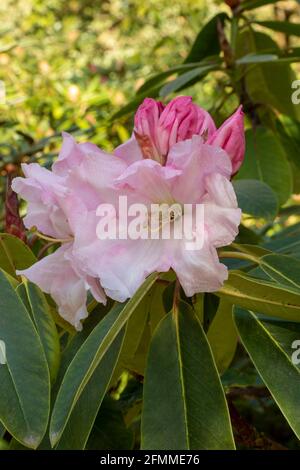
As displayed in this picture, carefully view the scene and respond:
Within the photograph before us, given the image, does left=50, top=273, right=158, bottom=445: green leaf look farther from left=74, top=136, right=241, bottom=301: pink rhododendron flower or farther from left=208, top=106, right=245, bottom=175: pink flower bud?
left=208, top=106, right=245, bottom=175: pink flower bud

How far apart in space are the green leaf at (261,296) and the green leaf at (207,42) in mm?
946

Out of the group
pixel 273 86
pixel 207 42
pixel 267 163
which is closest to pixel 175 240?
pixel 267 163

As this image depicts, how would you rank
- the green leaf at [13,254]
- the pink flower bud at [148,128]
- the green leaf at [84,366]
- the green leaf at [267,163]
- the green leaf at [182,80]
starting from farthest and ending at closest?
1. the green leaf at [267,163]
2. the green leaf at [182,80]
3. the green leaf at [13,254]
4. the pink flower bud at [148,128]
5. the green leaf at [84,366]

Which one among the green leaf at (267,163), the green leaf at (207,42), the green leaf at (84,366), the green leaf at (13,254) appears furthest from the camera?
the green leaf at (207,42)

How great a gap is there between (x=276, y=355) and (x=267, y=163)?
0.72 metres

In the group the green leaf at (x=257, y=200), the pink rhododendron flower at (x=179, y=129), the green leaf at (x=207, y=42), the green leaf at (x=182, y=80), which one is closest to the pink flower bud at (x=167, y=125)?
the pink rhododendron flower at (x=179, y=129)

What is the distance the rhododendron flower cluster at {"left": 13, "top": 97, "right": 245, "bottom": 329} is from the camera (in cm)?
69

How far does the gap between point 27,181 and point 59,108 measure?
1676 millimetres

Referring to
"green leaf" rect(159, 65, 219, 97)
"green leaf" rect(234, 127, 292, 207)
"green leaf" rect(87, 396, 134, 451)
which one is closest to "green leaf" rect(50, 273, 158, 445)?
"green leaf" rect(87, 396, 134, 451)

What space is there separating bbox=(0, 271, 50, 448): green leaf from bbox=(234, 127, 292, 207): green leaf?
0.73 meters

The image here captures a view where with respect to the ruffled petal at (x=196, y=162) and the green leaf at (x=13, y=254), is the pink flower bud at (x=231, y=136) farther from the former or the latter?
the green leaf at (x=13, y=254)

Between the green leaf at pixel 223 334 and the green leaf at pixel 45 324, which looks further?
the green leaf at pixel 223 334

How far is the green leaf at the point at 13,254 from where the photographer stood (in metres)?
0.87
